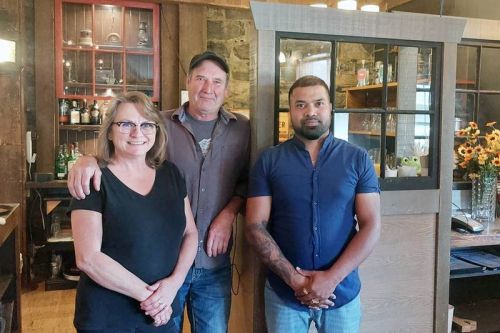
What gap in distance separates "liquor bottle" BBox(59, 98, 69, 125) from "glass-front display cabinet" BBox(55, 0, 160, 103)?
0.08 m

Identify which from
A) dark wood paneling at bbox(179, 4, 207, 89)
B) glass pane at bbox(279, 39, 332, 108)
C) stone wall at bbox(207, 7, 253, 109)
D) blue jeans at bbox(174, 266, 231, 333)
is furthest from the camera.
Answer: stone wall at bbox(207, 7, 253, 109)

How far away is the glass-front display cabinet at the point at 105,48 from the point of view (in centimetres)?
442

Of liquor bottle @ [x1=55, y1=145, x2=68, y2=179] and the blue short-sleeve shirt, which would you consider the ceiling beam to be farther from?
the blue short-sleeve shirt

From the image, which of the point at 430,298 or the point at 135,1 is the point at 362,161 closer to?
the point at 430,298

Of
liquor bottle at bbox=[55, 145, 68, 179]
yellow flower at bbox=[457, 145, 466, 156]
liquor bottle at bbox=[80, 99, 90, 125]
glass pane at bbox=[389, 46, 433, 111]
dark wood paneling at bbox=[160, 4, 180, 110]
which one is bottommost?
liquor bottle at bbox=[55, 145, 68, 179]

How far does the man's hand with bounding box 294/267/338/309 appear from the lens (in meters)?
1.69

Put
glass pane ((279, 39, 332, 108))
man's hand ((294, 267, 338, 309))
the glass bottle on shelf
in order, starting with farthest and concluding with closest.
→ 1. the glass bottle on shelf
2. glass pane ((279, 39, 332, 108))
3. man's hand ((294, 267, 338, 309))

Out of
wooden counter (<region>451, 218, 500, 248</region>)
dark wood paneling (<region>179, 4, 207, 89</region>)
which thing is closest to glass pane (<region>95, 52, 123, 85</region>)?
dark wood paneling (<region>179, 4, 207, 89</region>)

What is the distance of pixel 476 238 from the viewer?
2.62m

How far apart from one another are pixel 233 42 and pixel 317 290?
350 centimetres

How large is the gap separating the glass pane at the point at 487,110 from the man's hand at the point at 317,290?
2183mm

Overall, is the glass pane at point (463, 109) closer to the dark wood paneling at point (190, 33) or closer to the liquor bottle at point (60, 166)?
the dark wood paneling at point (190, 33)

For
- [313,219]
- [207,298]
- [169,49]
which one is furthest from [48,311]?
[313,219]

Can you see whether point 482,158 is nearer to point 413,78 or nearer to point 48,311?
point 413,78
